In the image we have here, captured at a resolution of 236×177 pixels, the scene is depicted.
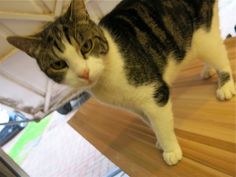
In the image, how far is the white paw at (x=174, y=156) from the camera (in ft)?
2.11

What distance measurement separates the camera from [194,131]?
2.26 feet

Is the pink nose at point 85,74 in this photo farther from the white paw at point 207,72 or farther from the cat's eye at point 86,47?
the white paw at point 207,72

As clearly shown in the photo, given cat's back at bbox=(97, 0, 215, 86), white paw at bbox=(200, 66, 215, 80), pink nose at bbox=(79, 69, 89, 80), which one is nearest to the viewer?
pink nose at bbox=(79, 69, 89, 80)

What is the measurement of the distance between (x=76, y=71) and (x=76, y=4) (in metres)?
0.16

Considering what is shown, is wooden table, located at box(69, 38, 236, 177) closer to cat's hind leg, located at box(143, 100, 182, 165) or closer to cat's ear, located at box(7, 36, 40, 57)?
cat's hind leg, located at box(143, 100, 182, 165)

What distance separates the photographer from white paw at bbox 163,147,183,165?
2.11ft

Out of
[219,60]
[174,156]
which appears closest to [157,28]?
[219,60]

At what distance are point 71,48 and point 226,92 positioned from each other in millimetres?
409

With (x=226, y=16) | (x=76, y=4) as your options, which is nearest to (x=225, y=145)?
(x=76, y=4)

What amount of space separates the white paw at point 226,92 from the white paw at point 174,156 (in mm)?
186

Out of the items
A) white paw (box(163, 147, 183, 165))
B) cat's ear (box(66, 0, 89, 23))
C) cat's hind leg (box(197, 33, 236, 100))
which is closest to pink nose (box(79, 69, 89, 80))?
cat's ear (box(66, 0, 89, 23))

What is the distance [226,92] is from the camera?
0.71m

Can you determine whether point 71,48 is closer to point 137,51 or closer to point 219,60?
point 137,51

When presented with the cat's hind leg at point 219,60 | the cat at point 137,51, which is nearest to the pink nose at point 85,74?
the cat at point 137,51
